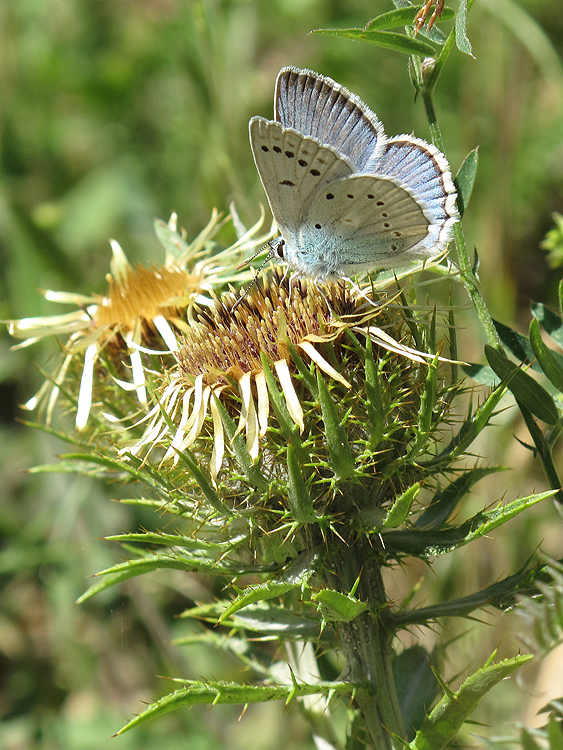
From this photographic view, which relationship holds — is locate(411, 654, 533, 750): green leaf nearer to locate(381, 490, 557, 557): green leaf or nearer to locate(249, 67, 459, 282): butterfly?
locate(381, 490, 557, 557): green leaf

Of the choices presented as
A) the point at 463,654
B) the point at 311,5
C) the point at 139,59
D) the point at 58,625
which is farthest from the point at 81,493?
the point at 311,5

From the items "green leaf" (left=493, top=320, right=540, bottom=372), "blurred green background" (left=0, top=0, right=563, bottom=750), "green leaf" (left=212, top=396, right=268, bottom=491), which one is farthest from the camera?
"blurred green background" (left=0, top=0, right=563, bottom=750)

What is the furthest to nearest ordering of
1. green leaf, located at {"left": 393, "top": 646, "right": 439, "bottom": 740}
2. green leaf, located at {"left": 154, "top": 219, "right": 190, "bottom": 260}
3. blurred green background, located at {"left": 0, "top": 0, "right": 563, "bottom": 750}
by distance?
blurred green background, located at {"left": 0, "top": 0, "right": 563, "bottom": 750}, green leaf, located at {"left": 154, "top": 219, "right": 190, "bottom": 260}, green leaf, located at {"left": 393, "top": 646, "right": 439, "bottom": 740}

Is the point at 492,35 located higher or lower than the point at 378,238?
higher

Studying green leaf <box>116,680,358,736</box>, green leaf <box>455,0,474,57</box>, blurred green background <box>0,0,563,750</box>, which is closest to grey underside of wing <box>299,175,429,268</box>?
green leaf <box>455,0,474,57</box>

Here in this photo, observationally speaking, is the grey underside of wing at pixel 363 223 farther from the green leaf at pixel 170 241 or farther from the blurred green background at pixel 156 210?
the blurred green background at pixel 156 210

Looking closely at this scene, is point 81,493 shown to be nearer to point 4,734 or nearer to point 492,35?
point 4,734
